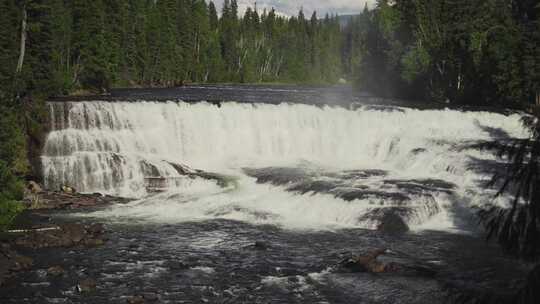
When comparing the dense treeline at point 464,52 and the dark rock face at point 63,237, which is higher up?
the dense treeline at point 464,52

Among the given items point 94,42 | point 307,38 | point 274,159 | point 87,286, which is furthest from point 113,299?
point 307,38

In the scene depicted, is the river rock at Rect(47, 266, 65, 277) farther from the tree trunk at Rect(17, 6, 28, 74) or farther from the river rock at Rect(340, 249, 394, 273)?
the tree trunk at Rect(17, 6, 28, 74)

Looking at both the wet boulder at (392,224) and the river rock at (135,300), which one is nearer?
the river rock at (135,300)

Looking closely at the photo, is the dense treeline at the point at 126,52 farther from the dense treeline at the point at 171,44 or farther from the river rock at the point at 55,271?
the river rock at the point at 55,271

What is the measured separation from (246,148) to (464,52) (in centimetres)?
2915

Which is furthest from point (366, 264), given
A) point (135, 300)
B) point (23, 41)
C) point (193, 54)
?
point (193, 54)

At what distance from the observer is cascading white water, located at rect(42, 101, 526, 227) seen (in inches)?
1001

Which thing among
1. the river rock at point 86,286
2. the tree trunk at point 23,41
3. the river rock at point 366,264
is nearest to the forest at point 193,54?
the tree trunk at point 23,41

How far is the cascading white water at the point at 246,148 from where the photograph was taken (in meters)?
25.4

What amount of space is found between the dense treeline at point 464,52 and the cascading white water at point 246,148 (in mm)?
9118

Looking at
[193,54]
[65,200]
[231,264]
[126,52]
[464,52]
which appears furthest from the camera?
[193,54]

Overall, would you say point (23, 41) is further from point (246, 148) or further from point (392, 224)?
point (392, 224)

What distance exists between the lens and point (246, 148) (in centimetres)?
3688

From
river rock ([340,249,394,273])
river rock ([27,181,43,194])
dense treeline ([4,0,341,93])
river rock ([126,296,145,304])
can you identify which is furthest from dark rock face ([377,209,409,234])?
dense treeline ([4,0,341,93])
